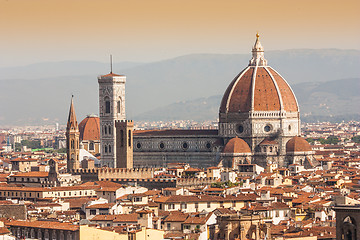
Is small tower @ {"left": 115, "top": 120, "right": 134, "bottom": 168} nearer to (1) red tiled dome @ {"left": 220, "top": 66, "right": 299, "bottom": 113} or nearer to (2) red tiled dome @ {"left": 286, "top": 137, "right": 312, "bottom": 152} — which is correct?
(1) red tiled dome @ {"left": 220, "top": 66, "right": 299, "bottom": 113}

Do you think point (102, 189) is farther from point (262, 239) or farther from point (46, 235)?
point (262, 239)

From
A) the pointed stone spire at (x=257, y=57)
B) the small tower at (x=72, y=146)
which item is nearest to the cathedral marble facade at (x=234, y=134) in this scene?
the pointed stone spire at (x=257, y=57)

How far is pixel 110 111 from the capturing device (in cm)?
12875

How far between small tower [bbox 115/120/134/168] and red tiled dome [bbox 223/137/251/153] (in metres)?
9.57

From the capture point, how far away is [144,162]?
427 feet

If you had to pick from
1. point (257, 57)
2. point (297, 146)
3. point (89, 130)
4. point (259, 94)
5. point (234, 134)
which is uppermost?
point (257, 57)

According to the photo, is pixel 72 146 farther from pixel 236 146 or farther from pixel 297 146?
pixel 297 146

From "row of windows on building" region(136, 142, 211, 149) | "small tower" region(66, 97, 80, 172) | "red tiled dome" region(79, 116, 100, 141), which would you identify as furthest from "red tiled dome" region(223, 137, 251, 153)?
"red tiled dome" region(79, 116, 100, 141)

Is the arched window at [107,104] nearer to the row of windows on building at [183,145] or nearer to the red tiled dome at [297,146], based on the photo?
the row of windows on building at [183,145]

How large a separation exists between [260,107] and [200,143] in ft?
23.8

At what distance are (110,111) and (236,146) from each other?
14.9 meters

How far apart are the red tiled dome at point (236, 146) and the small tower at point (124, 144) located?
377 inches

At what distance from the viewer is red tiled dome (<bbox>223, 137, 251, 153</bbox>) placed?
120812mm

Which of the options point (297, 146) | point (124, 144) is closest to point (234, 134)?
point (297, 146)
